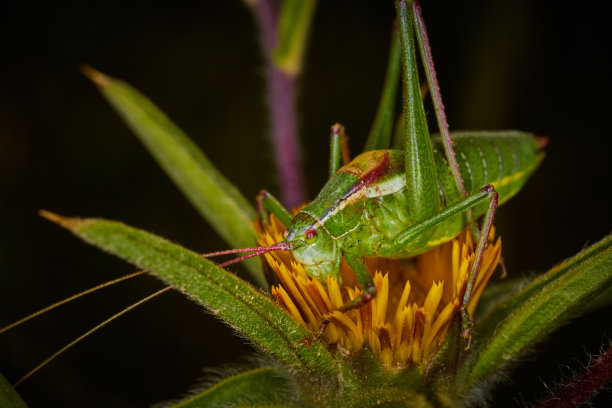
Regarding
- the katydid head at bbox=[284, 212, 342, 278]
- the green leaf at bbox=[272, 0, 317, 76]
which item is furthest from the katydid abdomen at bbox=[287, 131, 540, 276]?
the green leaf at bbox=[272, 0, 317, 76]

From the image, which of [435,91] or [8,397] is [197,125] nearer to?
[435,91]

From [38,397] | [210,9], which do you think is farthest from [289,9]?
[38,397]

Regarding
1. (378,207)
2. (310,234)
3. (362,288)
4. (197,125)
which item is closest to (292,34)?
(197,125)

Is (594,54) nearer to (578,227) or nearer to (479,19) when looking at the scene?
(479,19)

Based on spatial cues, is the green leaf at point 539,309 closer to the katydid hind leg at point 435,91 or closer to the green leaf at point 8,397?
the katydid hind leg at point 435,91

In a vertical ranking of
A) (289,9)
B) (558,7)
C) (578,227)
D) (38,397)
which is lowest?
(578,227)

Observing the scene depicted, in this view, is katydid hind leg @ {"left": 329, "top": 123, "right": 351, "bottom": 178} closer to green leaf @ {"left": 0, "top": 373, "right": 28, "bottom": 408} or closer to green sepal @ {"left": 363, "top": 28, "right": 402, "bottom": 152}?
green sepal @ {"left": 363, "top": 28, "right": 402, "bottom": 152}
